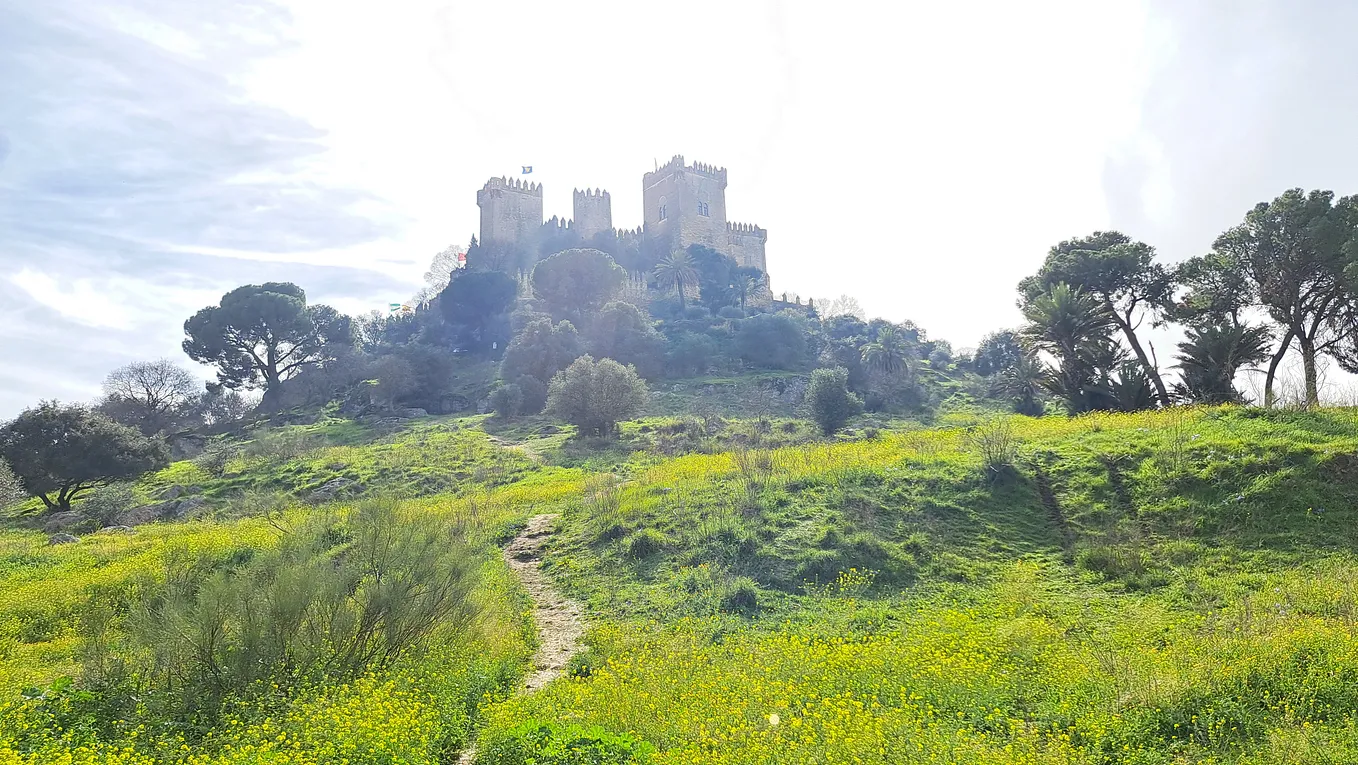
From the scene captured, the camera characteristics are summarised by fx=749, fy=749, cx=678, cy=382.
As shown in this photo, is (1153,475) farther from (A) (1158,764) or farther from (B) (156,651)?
(B) (156,651)

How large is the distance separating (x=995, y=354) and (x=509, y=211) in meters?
48.0

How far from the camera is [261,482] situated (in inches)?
1078

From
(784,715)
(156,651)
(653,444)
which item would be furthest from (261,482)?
(784,715)

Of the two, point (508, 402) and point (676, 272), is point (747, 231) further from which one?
point (508, 402)

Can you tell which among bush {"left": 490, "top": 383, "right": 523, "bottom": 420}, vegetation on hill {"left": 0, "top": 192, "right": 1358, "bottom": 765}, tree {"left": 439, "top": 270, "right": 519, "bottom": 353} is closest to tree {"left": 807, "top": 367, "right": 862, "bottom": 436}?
vegetation on hill {"left": 0, "top": 192, "right": 1358, "bottom": 765}

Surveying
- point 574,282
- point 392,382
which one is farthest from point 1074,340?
point 574,282

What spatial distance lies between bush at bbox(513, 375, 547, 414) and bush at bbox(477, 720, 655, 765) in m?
37.3

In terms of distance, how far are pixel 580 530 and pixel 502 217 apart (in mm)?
64542

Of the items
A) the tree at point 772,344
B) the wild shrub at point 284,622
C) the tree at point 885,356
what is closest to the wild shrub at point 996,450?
the wild shrub at point 284,622

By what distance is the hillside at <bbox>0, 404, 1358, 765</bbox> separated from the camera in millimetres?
6508

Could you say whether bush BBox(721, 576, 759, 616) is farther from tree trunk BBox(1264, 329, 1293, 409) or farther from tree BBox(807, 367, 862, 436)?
tree BBox(807, 367, 862, 436)

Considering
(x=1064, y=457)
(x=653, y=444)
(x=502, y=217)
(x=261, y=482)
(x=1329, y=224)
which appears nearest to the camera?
(x=1064, y=457)

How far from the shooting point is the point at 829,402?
38719 mm

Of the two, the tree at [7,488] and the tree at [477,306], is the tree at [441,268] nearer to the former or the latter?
the tree at [477,306]
